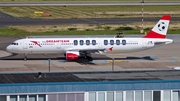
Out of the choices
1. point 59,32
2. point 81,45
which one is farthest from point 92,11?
point 81,45

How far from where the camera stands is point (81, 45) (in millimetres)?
66062

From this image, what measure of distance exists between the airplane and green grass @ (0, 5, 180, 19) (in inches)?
2058

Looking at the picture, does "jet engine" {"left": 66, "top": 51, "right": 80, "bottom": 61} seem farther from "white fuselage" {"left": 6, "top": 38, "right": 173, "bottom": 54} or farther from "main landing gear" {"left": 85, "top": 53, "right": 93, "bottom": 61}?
"main landing gear" {"left": 85, "top": 53, "right": 93, "bottom": 61}

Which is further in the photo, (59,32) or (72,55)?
(59,32)

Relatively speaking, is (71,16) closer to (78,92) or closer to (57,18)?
(57,18)

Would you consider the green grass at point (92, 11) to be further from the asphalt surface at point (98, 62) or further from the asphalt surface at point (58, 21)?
the asphalt surface at point (98, 62)

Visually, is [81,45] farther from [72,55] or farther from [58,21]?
[58,21]

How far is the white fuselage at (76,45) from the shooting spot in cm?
6544

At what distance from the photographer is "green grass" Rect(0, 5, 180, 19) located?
122875 mm

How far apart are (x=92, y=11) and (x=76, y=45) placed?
224 ft

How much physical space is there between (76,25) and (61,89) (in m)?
69.7

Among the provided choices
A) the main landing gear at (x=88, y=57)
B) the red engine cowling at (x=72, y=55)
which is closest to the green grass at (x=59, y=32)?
the main landing gear at (x=88, y=57)

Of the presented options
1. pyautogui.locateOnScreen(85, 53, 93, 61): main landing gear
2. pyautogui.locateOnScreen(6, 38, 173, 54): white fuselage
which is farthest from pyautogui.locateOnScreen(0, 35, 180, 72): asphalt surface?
pyautogui.locateOnScreen(6, 38, 173, 54): white fuselage

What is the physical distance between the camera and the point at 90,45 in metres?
66.2
